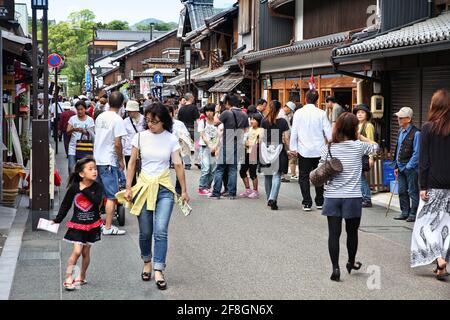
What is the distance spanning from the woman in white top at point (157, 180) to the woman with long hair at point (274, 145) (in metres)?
5.92

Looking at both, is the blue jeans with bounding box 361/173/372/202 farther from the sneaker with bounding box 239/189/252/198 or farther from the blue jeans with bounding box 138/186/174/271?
the blue jeans with bounding box 138/186/174/271

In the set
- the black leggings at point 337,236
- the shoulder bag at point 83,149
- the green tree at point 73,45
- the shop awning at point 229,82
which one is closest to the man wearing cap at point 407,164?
the black leggings at point 337,236

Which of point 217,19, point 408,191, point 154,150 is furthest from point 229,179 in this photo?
point 217,19

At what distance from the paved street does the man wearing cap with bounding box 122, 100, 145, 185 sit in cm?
128

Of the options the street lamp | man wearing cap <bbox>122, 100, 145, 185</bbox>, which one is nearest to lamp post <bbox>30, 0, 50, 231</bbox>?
man wearing cap <bbox>122, 100, 145, 185</bbox>

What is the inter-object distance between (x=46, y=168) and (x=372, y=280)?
5.19 meters

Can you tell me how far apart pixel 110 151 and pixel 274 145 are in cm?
400

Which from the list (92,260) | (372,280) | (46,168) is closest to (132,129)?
(46,168)

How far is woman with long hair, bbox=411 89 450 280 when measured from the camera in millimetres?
7887

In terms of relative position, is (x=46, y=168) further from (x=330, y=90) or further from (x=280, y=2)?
(x=280, y=2)

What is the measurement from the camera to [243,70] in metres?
29.1

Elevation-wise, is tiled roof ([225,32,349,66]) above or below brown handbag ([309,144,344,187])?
above

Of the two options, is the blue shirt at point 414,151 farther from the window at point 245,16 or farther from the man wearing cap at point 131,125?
the window at point 245,16

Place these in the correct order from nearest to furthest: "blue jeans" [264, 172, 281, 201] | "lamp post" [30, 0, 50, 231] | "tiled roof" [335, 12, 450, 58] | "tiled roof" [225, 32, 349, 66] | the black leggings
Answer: the black leggings < "lamp post" [30, 0, 50, 231] < "tiled roof" [335, 12, 450, 58] < "blue jeans" [264, 172, 281, 201] < "tiled roof" [225, 32, 349, 66]
